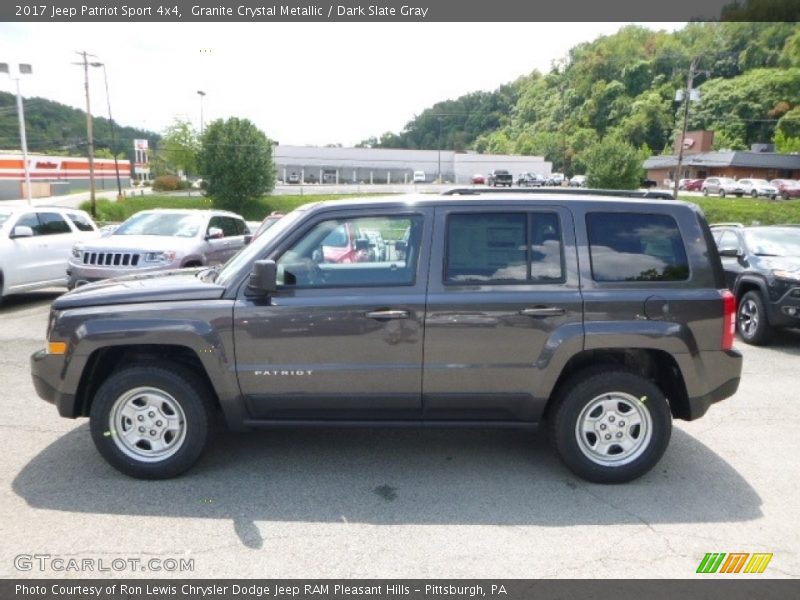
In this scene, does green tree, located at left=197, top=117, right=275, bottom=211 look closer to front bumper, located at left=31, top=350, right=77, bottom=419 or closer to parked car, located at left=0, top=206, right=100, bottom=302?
parked car, located at left=0, top=206, right=100, bottom=302

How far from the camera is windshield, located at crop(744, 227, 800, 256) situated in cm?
871

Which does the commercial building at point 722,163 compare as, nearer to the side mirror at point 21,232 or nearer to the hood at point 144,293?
the side mirror at point 21,232

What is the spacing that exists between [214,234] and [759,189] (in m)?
55.5

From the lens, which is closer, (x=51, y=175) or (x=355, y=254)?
(x=355, y=254)

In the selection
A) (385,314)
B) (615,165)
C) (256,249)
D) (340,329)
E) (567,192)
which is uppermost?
(615,165)

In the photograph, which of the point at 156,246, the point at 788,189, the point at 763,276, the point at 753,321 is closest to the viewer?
the point at 763,276

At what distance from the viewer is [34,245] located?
10.1 metres

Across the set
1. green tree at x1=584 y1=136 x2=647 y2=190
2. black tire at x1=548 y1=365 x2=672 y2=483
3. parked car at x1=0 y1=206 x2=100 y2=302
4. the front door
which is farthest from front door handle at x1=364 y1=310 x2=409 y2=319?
green tree at x1=584 y1=136 x2=647 y2=190

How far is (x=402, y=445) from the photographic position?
4.51 metres

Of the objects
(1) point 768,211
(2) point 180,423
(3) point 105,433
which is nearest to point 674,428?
(2) point 180,423

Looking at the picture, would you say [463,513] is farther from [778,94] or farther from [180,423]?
[778,94]

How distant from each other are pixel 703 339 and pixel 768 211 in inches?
1737

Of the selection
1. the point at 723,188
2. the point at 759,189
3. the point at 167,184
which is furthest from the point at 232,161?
the point at 759,189

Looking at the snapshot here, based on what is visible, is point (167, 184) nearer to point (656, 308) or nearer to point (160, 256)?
point (160, 256)
